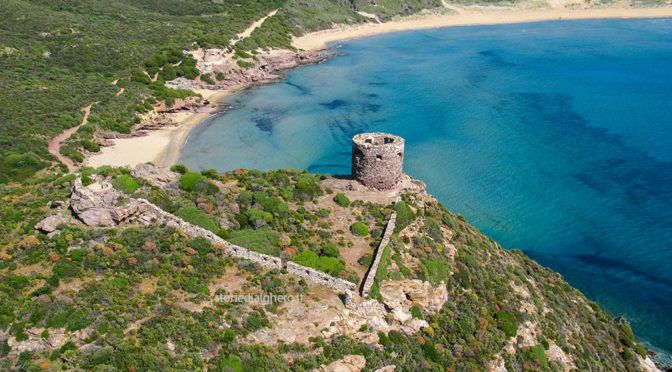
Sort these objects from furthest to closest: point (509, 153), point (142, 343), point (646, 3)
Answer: point (646, 3), point (509, 153), point (142, 343)

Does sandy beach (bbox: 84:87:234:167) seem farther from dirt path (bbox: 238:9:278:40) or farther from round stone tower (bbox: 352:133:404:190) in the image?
dirt path (bbox: 238:9:278:40)

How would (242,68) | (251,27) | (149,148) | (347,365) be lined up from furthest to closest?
(251,27), (242,68), (149,148), (347,365)

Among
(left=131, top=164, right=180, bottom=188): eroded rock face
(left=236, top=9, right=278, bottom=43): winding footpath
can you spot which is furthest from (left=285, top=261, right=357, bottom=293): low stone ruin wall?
(left=236, top=9, right=278, bottom=43): winding footpath

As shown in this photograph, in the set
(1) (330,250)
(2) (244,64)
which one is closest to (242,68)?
(2) (244,64)

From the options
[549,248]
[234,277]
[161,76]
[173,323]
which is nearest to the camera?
[173,323]

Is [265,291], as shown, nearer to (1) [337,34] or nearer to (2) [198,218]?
(2) [198,218]

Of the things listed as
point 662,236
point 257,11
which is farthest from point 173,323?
point 257,11

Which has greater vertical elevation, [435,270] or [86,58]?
[86,58]

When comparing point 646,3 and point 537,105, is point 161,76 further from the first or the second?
point 646,3
